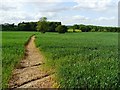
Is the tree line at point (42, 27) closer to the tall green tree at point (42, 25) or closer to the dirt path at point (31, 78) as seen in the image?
the tall green tree at point (42, 25)

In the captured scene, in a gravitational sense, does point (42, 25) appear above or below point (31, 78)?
above

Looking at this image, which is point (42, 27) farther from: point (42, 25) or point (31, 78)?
point (31, 78)

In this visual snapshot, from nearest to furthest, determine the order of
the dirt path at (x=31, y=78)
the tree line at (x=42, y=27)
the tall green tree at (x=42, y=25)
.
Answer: the dirt path at (x=31, y=78)
the tree line at (x=42, y=27)
the tall green tree at (x=42, y=25)

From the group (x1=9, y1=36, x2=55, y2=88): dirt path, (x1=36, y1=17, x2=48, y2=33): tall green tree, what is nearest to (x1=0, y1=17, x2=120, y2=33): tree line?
(x1=36, y1=17, x2=48, y2=33): tall green tree

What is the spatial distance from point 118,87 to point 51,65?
24.2 ft

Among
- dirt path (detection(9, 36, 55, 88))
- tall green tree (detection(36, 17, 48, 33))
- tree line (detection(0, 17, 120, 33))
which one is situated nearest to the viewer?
dirt path (detection(9, 36, 55, 88))

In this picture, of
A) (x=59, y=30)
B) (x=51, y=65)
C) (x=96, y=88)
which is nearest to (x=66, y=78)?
(x=96, y=88)

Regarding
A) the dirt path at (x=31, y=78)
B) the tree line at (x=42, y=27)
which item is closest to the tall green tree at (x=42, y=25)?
the tree line at (x=42, y=27)

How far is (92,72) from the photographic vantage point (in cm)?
1208

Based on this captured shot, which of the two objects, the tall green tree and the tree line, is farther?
the tall green tree

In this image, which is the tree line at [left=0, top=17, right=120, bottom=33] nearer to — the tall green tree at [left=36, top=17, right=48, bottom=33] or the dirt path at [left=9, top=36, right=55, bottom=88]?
the tall green tree at [left=36, top=17, right=48, bottom=33]

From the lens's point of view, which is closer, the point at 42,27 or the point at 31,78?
the point at 31,78

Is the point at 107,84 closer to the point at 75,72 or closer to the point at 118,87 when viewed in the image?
the point at 118,87

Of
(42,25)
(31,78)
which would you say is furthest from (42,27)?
(31,78)
